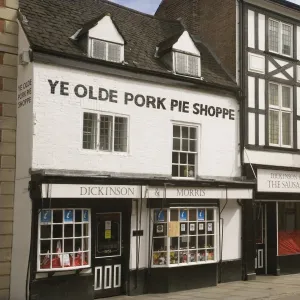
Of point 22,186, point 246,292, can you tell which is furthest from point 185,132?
point 22,186

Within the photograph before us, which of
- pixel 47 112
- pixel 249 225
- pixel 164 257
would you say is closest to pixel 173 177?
pixel 164 257

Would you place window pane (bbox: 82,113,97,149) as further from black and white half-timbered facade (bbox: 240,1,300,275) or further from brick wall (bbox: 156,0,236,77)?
brick wall (bbox: 156,0,236,77)

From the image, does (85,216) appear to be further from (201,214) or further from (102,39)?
(102,39)

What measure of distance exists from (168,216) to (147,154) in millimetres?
1665

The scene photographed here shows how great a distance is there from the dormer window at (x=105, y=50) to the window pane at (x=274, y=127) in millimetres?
5586

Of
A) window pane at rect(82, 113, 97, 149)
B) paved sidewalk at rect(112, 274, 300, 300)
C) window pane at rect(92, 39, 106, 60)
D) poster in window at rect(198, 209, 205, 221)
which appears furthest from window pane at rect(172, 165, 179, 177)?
window pane at rect(92, 39, 106, 60)

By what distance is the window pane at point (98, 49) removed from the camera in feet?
40.3

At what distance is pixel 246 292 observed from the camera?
12.6 meters

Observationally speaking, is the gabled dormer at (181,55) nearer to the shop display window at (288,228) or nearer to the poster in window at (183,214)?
the poster in window at (183,214)

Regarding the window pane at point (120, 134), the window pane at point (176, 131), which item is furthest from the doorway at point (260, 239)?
the window pane at point (120, 134)

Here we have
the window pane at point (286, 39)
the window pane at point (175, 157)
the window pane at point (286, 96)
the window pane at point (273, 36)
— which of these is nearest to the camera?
the window pane at point (175, 157)

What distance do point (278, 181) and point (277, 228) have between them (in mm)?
1545

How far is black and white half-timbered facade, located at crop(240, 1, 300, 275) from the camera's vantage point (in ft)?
49.2

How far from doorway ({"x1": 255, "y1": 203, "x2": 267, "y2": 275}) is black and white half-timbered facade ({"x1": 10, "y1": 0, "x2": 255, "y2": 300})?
4.83ft
